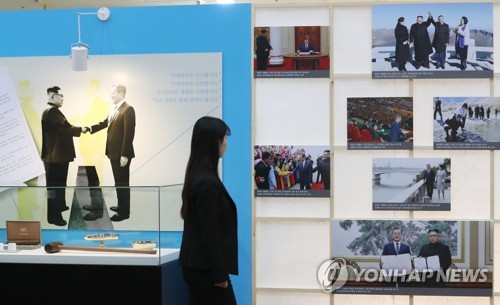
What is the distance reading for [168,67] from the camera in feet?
16.9

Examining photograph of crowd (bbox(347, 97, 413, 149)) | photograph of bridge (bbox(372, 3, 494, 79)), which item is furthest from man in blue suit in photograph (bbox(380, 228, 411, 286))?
photograph of bridge (bbox(372, 3, 494, 79))

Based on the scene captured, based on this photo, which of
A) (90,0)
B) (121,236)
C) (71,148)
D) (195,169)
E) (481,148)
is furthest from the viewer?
(90,0)

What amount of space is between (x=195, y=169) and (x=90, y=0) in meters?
4.30

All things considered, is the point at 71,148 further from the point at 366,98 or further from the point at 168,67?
the point at 366,98

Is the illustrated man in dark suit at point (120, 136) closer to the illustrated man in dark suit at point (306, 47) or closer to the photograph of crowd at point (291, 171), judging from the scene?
the photograph of crowd at point (291, 171)

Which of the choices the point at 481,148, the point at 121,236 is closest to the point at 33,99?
the point at 121,236

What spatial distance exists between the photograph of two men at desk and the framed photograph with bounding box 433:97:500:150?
58 cm

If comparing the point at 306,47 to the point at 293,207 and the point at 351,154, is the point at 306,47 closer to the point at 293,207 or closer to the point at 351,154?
the point at 351,154

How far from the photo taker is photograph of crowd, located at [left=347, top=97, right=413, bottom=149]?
195 inches

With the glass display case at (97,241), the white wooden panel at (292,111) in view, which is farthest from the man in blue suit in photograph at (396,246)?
the glass display case at (97,241)

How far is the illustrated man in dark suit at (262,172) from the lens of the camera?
505cm

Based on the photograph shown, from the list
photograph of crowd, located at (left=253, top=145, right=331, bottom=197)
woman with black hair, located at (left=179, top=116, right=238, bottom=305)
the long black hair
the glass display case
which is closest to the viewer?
woman with black hair, located at (left=179, top=116, right=238, bottom=305)

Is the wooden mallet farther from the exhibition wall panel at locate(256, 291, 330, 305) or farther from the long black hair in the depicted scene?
the exhibition wall panel at locate(256, 291, 330, 305)

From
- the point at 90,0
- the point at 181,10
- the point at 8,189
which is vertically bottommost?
the point at 8,189
